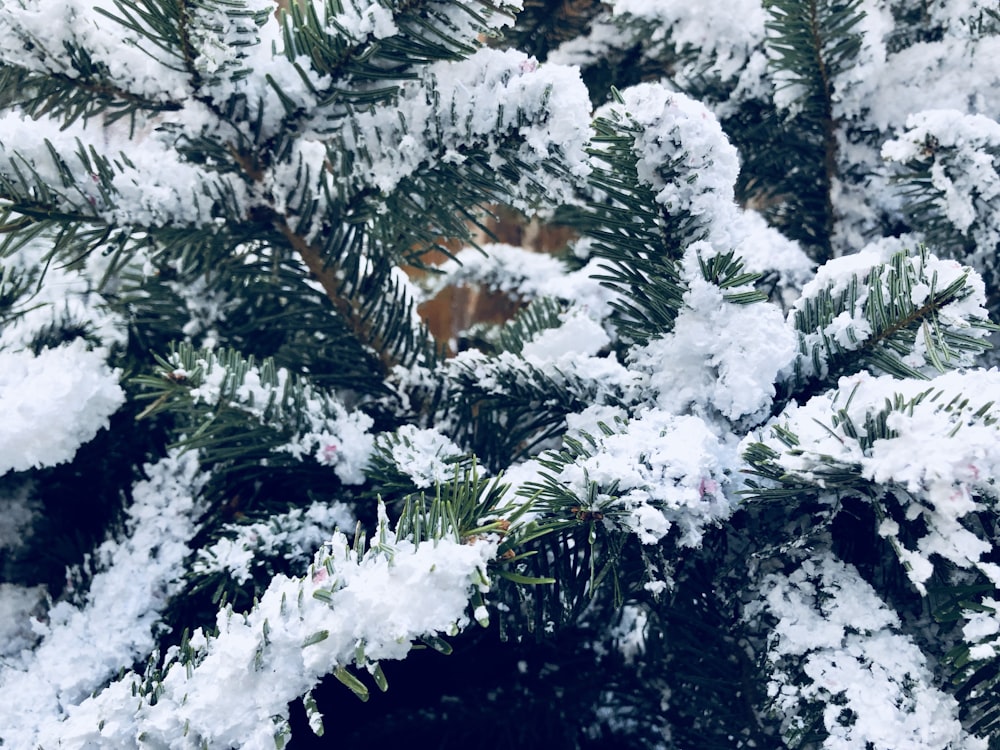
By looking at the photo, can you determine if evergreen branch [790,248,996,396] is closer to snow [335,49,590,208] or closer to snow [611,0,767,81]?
snow [335,49,590,208]

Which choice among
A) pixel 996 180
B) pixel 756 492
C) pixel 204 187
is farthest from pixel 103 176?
pixel 996 180

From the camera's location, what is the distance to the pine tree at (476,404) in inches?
10.4

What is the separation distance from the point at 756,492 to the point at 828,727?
8 cm

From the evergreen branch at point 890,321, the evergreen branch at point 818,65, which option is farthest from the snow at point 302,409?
the evergreen branch at point 818,65

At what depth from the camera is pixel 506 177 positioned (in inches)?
14.8

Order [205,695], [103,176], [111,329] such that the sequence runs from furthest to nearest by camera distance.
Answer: [111,329]
[103,176]
[205,695]

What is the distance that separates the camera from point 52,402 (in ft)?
1.27

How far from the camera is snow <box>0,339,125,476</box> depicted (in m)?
0.37

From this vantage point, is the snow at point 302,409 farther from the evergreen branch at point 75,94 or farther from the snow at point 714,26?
the snow at point 714,26

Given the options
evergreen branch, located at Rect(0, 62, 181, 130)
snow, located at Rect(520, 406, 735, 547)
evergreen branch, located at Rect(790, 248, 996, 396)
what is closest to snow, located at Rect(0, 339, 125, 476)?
evergreen branch, located at Rect(0, 62, 181, 130)

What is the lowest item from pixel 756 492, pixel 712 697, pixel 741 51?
pixel 712 697

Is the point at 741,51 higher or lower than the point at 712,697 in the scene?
higher

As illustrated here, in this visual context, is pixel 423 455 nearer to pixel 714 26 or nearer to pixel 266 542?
pixel 266 542

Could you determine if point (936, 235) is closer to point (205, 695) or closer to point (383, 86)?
point (383, 86)
